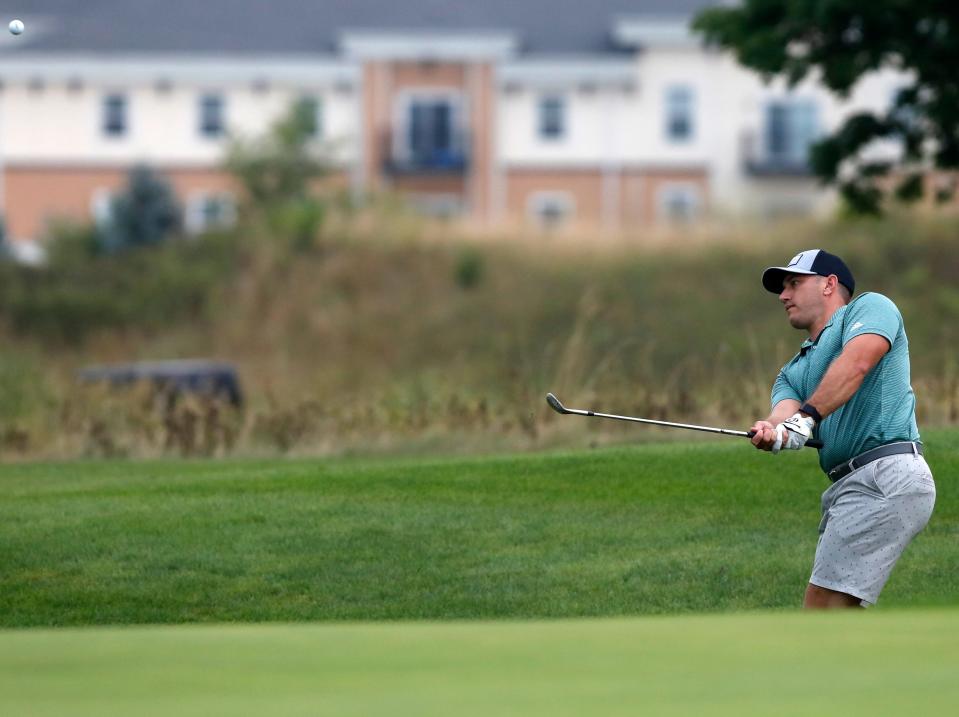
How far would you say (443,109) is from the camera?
5684 centimetres

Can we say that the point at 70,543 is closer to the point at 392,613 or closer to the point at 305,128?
the point at 392,613

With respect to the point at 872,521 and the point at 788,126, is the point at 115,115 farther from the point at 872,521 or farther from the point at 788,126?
the point at 872,521

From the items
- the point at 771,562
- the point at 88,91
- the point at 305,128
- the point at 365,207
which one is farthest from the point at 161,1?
the point at 771,562

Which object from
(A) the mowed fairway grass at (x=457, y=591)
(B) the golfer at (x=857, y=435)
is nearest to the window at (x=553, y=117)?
(A) the mowed fairway grass at (x=457, y=591)

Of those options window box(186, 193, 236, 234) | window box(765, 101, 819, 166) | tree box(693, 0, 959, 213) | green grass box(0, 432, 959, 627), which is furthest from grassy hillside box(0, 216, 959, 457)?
green grass box(0, 432, 959, 627)

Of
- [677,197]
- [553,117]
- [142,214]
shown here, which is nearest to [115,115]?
[142,214]

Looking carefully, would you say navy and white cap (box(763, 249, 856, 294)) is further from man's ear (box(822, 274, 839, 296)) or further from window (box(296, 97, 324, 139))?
window (box(296, 97, 324, 139))

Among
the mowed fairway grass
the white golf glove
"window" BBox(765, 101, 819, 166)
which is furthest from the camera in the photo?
"window" BBox(765, 101, 819, 166)

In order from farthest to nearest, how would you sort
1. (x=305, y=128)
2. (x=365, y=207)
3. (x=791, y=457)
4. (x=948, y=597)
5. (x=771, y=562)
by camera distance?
(x=305, y=128)
(x=365, y=207)
(x=791, y=457)
(x=771, y=562)
(x=948, y=597)

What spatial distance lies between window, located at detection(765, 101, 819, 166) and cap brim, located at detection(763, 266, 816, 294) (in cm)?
Result: 4963

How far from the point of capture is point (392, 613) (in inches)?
416

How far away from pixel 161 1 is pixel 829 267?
53.4 m

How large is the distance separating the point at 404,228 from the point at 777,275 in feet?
119

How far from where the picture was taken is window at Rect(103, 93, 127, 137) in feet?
188
